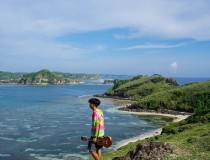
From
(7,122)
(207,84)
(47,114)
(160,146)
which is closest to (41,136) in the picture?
(7,122)

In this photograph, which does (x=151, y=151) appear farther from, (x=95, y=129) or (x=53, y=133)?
(x=53, y=133)

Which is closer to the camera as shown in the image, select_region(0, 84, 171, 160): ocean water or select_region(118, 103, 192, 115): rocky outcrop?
select_region(0, 84, 171, 160): ocean water

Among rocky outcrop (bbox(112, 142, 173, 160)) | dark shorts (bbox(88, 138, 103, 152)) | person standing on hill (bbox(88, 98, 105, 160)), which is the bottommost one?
rocky outcrop (bbox(112, 142, 173, 160))

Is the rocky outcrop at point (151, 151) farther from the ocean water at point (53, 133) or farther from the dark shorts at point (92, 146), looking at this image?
the ocean water at point (53, 133)

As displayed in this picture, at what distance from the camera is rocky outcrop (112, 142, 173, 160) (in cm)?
2288

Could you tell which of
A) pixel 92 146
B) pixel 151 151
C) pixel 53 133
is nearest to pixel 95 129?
pixel 92 146

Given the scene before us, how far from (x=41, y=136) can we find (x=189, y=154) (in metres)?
60.0

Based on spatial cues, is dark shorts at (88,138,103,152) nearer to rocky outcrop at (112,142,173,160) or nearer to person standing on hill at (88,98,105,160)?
person standing on hill at (88,98,105,160)

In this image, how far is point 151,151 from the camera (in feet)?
78.9

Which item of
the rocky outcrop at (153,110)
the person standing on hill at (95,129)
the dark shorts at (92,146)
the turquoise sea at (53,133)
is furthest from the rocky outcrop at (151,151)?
the rocky outcrop at (153,110)

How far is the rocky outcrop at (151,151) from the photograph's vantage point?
22.9 metres

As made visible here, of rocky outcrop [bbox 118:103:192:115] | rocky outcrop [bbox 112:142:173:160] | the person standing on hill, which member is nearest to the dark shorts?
the person standing on hill

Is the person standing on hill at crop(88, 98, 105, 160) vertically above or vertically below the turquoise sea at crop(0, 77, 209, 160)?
above

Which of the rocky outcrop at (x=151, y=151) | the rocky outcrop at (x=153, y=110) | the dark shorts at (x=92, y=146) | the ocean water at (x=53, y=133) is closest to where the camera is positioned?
the dark shorts at (x=92, y=146)
